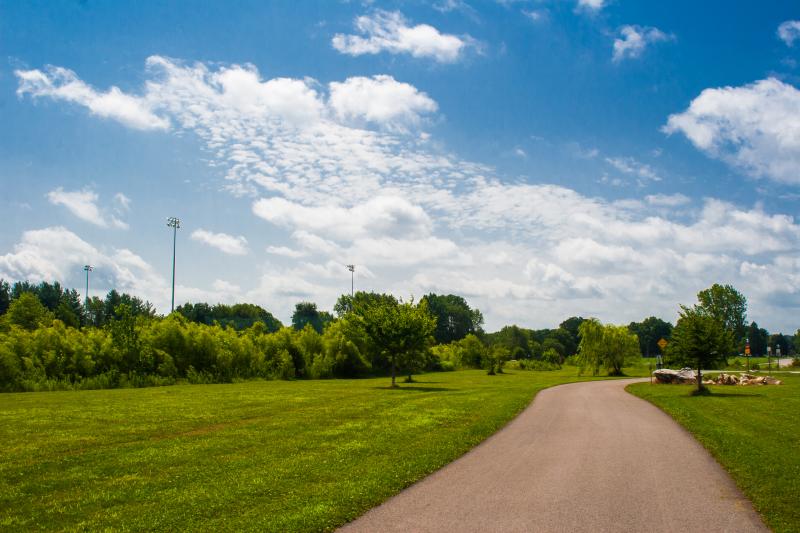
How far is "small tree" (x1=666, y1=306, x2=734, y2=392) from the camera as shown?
1139 inches

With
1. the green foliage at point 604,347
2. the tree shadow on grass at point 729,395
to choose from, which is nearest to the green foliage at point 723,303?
the green foliage at point 604,347

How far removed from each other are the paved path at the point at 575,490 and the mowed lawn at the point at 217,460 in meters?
0.66

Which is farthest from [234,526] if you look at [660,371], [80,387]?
[660,371]

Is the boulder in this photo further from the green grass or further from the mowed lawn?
the mowed lawn

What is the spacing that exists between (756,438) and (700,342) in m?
14.6

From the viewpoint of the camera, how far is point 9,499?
935 centimetres

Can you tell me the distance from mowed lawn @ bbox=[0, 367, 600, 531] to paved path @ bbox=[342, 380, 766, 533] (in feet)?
2.16

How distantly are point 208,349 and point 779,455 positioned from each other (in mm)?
38714

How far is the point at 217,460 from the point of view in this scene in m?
12.3

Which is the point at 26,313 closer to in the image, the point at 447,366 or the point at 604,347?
the point at 447,366

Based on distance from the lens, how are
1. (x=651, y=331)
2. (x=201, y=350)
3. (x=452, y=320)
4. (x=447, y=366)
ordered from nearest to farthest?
(x=201, y=350) → (x=447, y=366) → (x=452, y=320) → (x=651, y=331)

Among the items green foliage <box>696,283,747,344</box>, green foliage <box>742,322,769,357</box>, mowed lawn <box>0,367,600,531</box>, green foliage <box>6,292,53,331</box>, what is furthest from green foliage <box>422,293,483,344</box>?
mowed lawn <box>0,367,600,531</box>

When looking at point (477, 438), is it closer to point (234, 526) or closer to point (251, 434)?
point (251, 434)

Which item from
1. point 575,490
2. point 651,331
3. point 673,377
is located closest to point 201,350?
point 673,377
